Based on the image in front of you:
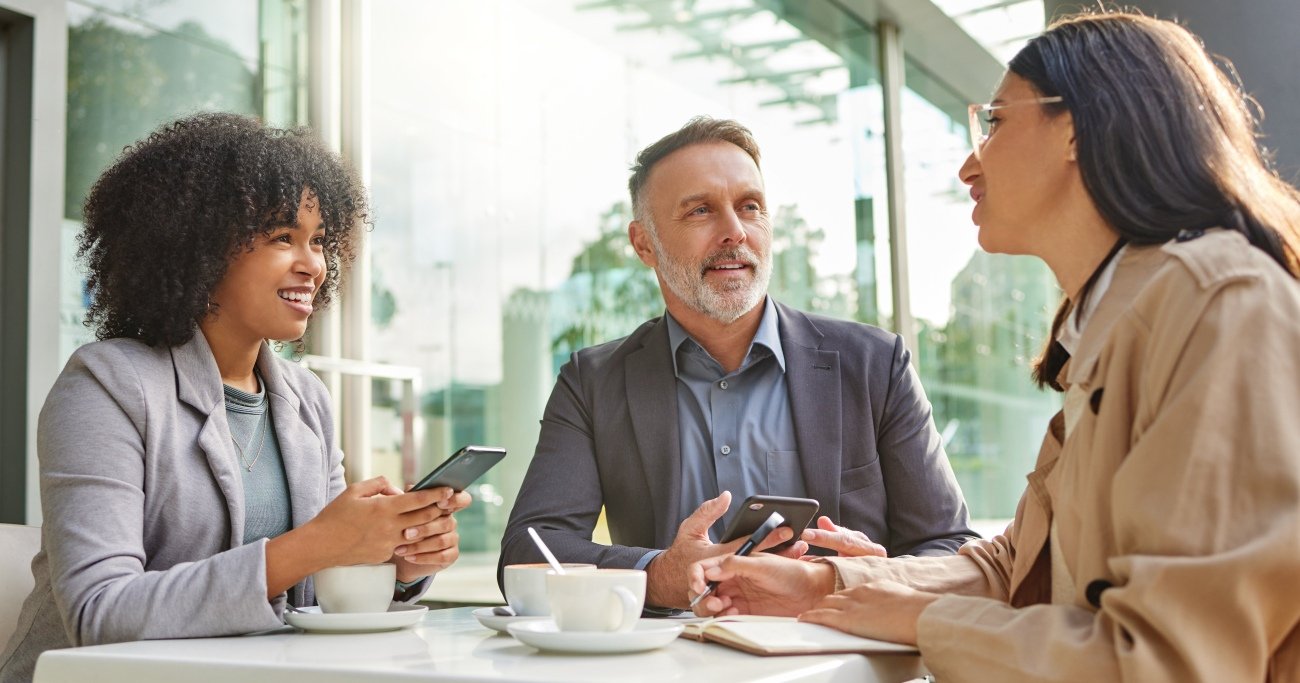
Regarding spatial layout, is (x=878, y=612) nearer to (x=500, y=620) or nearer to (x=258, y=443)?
(x=500, y=620)

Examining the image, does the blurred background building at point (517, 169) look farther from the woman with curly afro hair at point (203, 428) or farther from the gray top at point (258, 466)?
the gray top at point (258, 466)

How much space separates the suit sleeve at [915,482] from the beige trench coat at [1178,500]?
3.44ft

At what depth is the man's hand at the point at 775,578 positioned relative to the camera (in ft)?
5.42

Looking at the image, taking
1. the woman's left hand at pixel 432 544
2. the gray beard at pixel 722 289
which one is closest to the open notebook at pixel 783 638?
the woman's left hand at pixel 432 544

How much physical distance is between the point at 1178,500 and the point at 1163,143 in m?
0.47

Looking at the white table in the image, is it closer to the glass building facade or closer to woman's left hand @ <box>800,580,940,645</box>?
woman's left hand @ <box>800,580,940,645</box>

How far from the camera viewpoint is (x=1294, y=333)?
1141 mm

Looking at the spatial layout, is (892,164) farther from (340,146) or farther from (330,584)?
(330,584)

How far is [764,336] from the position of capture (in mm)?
2566

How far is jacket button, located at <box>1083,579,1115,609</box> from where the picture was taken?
1.21m

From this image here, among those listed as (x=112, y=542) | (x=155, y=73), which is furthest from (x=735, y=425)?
(x=155, y=73)

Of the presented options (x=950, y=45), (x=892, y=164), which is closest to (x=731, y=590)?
(x=892, y=164)

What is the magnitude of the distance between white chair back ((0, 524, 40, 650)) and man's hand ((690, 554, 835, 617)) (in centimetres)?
117

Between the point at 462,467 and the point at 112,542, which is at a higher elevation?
the point at 462,467
